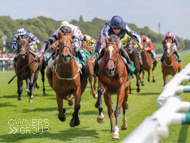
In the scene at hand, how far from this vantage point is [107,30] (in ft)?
24.6

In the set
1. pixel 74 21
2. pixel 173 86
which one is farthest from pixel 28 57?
pixel 74 21

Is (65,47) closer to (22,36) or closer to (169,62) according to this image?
(22,36)

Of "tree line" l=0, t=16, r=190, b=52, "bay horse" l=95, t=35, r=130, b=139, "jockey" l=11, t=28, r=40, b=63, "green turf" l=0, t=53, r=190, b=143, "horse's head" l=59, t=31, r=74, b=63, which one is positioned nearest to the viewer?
"horse's head" l=59, t=31, r=74, b=63

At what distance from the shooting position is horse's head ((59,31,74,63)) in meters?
5.78

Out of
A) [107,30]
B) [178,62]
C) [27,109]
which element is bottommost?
[27,109]

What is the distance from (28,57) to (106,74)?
5.25 metres

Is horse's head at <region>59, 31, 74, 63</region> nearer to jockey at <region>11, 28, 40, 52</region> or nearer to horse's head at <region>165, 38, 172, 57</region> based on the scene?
jockey at <region>11, 28, 40, 52</region>

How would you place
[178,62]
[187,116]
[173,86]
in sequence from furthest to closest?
[178,62], [173,86], [187,116]

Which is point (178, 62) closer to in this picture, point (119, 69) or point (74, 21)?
point (119, 69)

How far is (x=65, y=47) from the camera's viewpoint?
588cm
